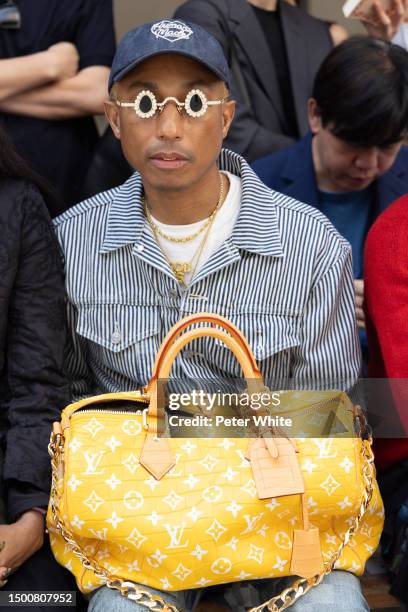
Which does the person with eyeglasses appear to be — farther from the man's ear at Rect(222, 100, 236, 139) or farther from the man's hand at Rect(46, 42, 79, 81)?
the man's ear at Rect(222, 100, 236, 139)

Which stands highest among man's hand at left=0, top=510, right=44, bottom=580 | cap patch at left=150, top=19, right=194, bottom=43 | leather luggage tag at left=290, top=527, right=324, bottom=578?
cap patch at left=150, top=19, right=194, bottom=43

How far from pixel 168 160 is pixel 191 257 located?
0.97ft

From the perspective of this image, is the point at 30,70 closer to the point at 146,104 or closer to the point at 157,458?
the point at 146,104

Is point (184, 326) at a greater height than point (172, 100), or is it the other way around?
point (172, 100)

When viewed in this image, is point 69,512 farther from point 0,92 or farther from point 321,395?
point 0,92

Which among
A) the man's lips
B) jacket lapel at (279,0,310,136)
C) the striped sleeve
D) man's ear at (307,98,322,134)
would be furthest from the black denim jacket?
jacket lapel at (279,0,310,136)

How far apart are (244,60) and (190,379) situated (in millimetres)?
1445

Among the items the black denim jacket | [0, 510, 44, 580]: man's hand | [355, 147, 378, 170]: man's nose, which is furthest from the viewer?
[355, 147, 378, 170]: man's nose

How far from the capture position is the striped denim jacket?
254 cm

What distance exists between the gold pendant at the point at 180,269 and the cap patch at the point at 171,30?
569 mm

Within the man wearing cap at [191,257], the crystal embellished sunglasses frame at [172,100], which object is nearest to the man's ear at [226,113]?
the man wearing cap at [191,257]

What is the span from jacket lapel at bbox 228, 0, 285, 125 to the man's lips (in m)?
1.21

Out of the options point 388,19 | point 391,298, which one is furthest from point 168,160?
point 388,19

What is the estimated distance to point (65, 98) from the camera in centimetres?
336
